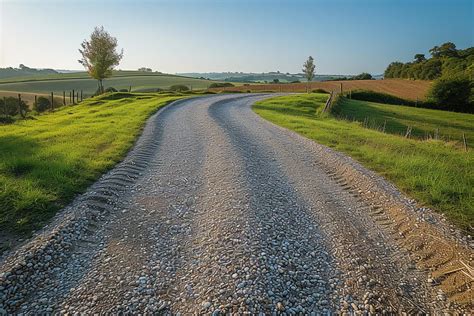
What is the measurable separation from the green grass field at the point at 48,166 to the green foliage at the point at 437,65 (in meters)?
56.8

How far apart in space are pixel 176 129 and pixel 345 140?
921 cm

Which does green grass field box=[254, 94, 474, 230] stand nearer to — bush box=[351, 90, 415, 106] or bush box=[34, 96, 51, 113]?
bush box=[34, 96, 51, 113]

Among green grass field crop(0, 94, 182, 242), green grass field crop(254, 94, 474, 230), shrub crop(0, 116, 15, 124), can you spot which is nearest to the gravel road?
green grass field crop(0, 94, 182, 242)

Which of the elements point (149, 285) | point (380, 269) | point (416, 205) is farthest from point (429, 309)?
point (149, 285)

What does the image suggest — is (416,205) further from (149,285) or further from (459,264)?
(149,285)

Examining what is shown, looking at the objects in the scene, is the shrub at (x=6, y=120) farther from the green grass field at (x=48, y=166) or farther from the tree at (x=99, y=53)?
the tree at (x=99, y=53)

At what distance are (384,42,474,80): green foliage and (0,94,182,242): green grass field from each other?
5685 centimetres

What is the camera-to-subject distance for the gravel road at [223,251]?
4.69 meters

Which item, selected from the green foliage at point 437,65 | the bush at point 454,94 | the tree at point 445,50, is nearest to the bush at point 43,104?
the bush at point 454,94

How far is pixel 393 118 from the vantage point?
33.6 meters

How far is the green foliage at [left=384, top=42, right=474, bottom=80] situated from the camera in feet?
211

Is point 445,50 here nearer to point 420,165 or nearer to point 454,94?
point 454,94

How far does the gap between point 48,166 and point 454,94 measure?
54.9 metres

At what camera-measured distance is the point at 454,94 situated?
47.2 meters
